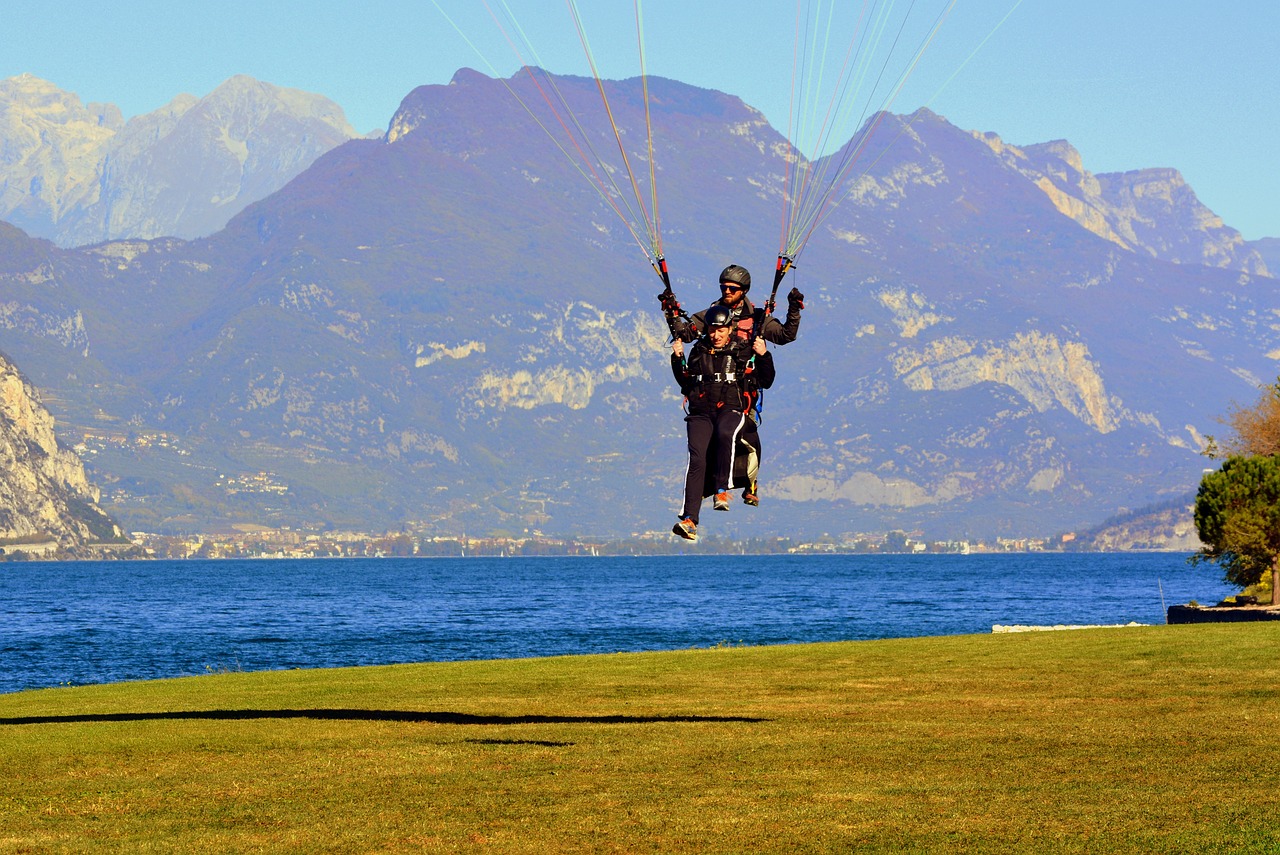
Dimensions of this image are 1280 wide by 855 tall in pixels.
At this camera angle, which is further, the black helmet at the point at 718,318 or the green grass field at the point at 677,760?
the black helmet at the point at 718,318

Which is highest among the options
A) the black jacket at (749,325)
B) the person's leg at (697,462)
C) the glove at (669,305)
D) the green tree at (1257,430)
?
the green tree at (1257,430)

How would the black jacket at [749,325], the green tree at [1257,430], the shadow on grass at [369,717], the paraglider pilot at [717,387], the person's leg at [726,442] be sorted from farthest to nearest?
1. the green tree at [1257,430]
2. the shadow on grass at [369,717]
3. the black jacket at [749,325]
4. the paraglider pilot at [717,387]
5. the person's leg at [726,442]

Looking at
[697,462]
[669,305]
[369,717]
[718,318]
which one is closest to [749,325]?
[718,318]

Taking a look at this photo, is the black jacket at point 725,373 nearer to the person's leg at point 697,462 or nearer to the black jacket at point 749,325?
the black jacket at point 749,325

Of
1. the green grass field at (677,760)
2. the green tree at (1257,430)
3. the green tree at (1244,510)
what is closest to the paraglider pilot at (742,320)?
the green grass field at (677,760)

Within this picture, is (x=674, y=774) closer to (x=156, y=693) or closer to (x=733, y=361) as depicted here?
(x=733, y=361)

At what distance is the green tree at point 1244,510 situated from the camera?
66188 millimetres

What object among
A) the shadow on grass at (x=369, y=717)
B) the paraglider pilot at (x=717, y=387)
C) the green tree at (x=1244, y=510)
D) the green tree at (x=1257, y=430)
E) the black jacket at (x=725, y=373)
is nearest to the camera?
the paraglider pilot at (x=717, y=387)

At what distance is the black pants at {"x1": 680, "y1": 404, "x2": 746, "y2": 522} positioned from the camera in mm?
23797

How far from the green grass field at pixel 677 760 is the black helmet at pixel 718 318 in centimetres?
595

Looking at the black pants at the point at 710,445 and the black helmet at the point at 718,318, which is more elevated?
the black helmet at the point at 718,318

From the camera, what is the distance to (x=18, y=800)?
18375 mm

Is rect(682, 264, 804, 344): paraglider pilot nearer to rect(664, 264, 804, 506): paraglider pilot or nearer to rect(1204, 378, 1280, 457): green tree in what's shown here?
rect(664, 264, 804, 506): paraglider pilot

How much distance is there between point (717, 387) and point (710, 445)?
896mm
